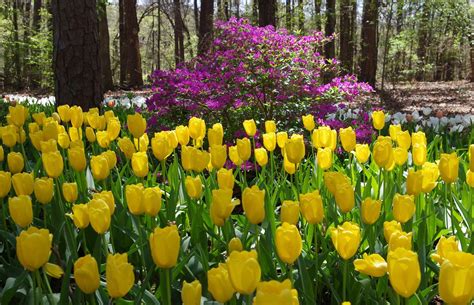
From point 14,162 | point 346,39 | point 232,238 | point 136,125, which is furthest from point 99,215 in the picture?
point 346,39

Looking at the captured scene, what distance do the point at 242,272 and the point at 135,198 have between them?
2.23 feet

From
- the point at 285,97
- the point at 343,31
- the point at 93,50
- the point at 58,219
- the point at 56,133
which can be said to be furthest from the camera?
the point at 343,31

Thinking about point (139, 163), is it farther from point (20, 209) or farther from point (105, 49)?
point (105, 49)

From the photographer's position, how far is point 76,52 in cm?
504

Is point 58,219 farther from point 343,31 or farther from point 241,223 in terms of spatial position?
point 343,31

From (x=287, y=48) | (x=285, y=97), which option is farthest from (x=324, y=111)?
(x=287, y=48)

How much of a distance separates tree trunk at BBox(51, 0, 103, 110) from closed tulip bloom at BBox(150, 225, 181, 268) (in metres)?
4.23

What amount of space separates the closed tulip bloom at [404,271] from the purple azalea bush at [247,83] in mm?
3656

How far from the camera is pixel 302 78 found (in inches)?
195

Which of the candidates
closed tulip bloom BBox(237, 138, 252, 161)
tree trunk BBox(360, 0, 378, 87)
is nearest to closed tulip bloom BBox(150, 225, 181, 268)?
closed tulip bloom BBox(237, 138, 252, 161)

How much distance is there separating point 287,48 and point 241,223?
120 inches

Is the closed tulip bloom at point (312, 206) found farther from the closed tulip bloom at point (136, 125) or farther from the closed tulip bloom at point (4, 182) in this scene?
the closed tulip bloom at point (136, 125)

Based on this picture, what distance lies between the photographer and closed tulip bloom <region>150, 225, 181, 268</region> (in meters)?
1.15

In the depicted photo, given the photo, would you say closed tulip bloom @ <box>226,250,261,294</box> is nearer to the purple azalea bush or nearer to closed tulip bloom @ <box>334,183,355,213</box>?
closed tulip bloom @ <box>334,183,355,213</box>
